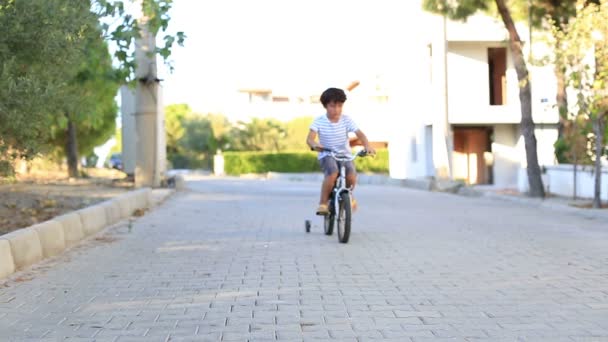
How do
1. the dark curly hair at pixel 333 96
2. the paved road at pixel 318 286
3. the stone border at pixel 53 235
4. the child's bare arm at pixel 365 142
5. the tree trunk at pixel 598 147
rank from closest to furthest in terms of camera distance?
the paved road at pixel 318 286 → the stone border at pixel 53 235 → the child's bare arm at pixel 365 142 → the dark curly hair at pixel 333 96 → the tree trunk at pixel 598 147

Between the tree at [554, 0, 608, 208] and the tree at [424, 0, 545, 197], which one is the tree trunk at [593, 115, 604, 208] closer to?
the tree at [554, 0, 608, 208]

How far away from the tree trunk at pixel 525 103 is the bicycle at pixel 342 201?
10.4 m

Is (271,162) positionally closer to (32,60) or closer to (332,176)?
(332,176)

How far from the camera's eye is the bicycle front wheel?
9344mm

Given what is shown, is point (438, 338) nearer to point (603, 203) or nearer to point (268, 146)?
point (603, 203)

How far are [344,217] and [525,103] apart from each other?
11783 millimetres

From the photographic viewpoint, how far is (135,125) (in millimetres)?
21500

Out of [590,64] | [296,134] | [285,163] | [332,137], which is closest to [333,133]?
[332,137]

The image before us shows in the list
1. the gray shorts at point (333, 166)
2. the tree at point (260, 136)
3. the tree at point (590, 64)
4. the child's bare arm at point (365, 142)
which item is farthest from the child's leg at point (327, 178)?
the tree at point (260, 136)

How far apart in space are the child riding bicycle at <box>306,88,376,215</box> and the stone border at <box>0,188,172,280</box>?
3.19 metres

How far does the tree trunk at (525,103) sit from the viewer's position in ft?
62.8

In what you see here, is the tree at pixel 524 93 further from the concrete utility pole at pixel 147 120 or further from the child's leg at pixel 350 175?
the child's leg at pixel 350 175

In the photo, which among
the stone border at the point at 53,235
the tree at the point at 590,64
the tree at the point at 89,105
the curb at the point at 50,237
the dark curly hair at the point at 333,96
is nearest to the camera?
the stone border at the point at 53,235

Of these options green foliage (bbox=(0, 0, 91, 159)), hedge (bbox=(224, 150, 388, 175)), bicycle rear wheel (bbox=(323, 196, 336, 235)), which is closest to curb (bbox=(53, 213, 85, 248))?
green foliage (bbox=(0, 0, 91, 159))
